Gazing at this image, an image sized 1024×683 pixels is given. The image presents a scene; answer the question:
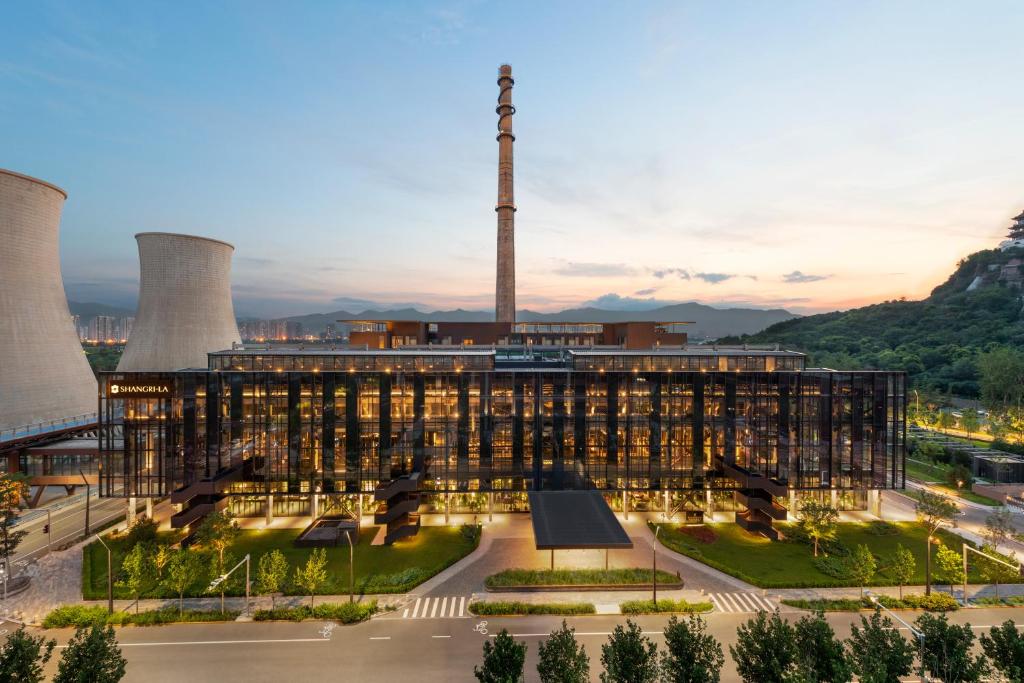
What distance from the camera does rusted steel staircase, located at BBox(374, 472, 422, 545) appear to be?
47281 mm

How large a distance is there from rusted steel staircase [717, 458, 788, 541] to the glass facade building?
26.4 inches

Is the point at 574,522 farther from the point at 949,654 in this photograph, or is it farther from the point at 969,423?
the point at 969,423

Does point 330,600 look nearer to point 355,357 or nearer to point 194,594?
point 194,594

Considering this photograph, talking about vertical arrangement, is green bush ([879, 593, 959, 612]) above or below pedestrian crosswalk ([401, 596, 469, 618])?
above

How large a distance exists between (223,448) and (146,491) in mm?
9683

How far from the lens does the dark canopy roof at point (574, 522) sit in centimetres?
4012

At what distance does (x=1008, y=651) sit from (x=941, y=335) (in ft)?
588

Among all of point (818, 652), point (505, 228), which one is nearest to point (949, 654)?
point (818, 652)

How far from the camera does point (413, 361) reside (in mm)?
52875

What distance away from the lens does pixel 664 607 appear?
35.4 m

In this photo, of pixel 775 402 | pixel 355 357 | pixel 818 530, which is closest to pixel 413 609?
pixel 355 357

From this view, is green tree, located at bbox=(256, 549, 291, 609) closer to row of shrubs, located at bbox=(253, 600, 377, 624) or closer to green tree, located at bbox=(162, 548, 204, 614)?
row of shrubs, located at bbox=(253, 600, 377, 624)

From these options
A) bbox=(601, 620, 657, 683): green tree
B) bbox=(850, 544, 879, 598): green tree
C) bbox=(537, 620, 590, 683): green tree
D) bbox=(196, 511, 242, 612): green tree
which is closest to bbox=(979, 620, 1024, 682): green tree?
bbox=(850, 544, 879, 598): green tree

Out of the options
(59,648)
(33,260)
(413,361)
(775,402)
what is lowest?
(59,648)
